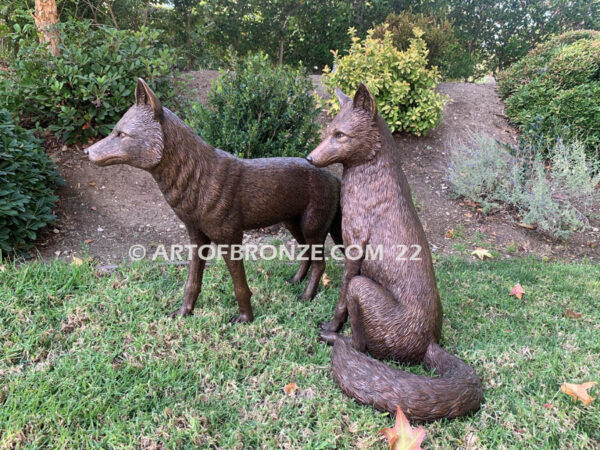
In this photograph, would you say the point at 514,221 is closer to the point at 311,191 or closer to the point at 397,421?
the point at 311,191

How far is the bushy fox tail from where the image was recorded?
1927 millimetres

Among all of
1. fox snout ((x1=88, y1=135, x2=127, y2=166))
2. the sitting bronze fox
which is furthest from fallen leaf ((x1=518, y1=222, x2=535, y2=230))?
fox snout ((x1=88, y1=135, x2=127, y2=166))

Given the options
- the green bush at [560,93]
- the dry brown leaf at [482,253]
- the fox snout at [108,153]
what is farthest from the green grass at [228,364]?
the green bush at [560,93]

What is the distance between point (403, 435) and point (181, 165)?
183 cm

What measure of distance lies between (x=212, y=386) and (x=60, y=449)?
77 centimetres

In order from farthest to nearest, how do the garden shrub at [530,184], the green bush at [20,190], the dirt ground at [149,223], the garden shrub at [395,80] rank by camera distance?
the garden shrub at [395,80] → the garden shrub at [530,184] → the dirt ground at [149,223] → the green bush at [20,190]

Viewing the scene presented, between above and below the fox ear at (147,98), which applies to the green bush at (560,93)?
above

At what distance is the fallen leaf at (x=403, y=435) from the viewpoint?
5.80 feet

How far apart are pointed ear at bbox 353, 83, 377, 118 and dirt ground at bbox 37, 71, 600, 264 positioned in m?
2.64

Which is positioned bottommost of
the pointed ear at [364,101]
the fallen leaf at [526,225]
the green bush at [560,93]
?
the fallen leaf at [526,225]

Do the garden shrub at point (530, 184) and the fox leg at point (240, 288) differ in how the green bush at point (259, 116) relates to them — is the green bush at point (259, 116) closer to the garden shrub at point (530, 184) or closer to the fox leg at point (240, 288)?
the fox leg at point (240, 288)

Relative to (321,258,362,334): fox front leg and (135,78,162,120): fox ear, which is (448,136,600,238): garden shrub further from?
(135,78,162,120): fox ear

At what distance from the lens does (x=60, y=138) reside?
5.54 metres

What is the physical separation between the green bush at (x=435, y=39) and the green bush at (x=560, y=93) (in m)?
2.16
